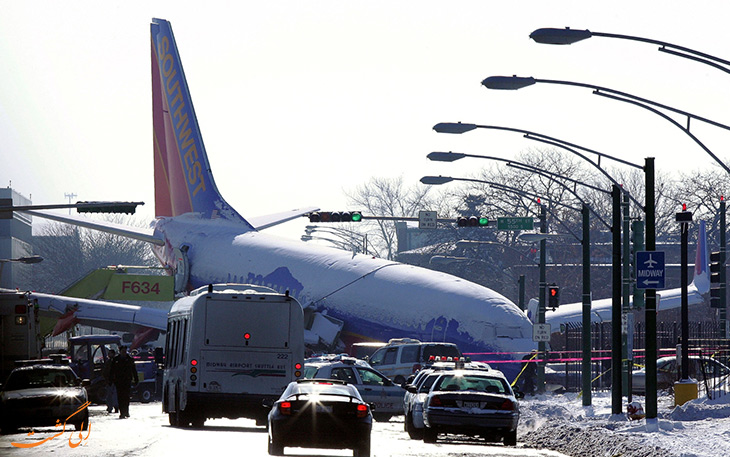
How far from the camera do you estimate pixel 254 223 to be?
60281mm

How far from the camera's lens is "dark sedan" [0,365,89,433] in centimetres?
2464


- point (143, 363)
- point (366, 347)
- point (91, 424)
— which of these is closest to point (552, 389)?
point (366, 347)

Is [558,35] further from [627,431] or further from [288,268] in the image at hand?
[288,268]

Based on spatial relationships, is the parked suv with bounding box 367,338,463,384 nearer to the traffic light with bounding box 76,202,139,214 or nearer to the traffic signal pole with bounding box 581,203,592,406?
the traffic signal pole with bounding box 581,203,592,406

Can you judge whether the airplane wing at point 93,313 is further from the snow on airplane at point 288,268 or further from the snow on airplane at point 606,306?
the snow on airplane at point 606,306

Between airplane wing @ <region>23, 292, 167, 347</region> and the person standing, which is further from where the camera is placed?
airplane wing @ <region>23, 292, 167, 347</region>

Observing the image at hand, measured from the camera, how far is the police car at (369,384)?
30225mm

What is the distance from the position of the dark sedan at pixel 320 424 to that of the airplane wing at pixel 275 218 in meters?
39.3

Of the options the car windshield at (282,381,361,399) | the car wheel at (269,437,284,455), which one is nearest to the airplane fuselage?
the car windshield at (282,381,361,399)

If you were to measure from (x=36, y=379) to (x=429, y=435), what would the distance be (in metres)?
8.86

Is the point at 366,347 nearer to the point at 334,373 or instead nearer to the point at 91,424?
the point at 334,373

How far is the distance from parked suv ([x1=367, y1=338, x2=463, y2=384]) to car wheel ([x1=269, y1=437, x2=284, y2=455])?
1827 cm

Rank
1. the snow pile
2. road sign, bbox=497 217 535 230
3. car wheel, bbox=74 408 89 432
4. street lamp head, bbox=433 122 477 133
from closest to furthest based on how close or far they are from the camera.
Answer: the snow pile < car wheel, bbox=74 408 89 432 < street lamp head, bbox=433 122 477 133 < road sign, bbox=497 217 535 230

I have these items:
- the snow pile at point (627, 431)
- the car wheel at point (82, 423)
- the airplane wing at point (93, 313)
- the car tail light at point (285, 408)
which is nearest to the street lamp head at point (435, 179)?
the snow pile at point (627, 431)
